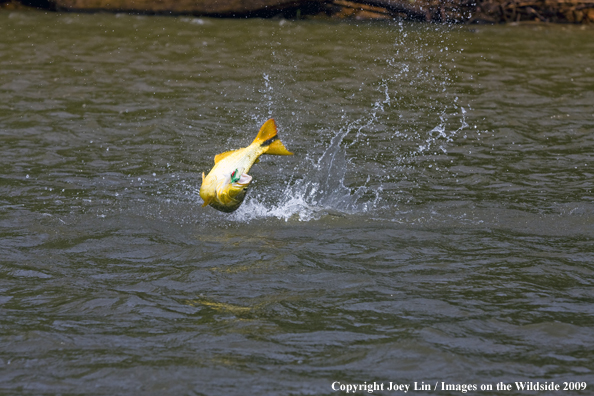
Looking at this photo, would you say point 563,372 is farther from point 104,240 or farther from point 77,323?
point 104,240

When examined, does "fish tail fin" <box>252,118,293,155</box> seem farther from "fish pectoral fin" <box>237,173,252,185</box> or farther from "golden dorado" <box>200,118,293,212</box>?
"fish pectoral fin" <box>237,173,252,185</box>


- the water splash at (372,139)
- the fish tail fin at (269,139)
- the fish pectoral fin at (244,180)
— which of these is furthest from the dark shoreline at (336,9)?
the fish pectoral fin at (244,180)

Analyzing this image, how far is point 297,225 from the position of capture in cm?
721

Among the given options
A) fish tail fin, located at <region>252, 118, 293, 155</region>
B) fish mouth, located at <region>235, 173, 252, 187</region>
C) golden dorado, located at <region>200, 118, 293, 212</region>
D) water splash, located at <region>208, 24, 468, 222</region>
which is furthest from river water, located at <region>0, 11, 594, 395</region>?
fish tail fin, located at <region>252, 118, 293, 155</region>

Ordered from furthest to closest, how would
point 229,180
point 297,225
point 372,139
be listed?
point 372,139
point 297,225
point 229,180

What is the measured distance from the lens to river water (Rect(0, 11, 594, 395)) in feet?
15.8

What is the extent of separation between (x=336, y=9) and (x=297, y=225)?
12.4 m

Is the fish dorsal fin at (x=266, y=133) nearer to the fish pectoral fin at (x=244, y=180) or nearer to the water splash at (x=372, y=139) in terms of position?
the fish pectoral fin at (x=244, y=180)

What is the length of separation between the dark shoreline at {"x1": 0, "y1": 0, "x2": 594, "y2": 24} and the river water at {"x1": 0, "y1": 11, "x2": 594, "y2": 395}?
4.16 metres

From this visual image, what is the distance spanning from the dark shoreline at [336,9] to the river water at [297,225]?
4.16 metres

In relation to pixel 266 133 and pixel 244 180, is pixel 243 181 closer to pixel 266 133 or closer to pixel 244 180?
pixel 244 180

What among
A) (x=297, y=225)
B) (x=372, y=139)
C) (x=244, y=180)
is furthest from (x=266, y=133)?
(x=372, y=139)

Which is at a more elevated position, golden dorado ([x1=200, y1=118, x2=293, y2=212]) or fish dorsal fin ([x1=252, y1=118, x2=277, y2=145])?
fish dorsal fin ([x1=252, y1=118, x2=277, y2=145])

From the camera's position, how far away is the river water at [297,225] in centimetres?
480
